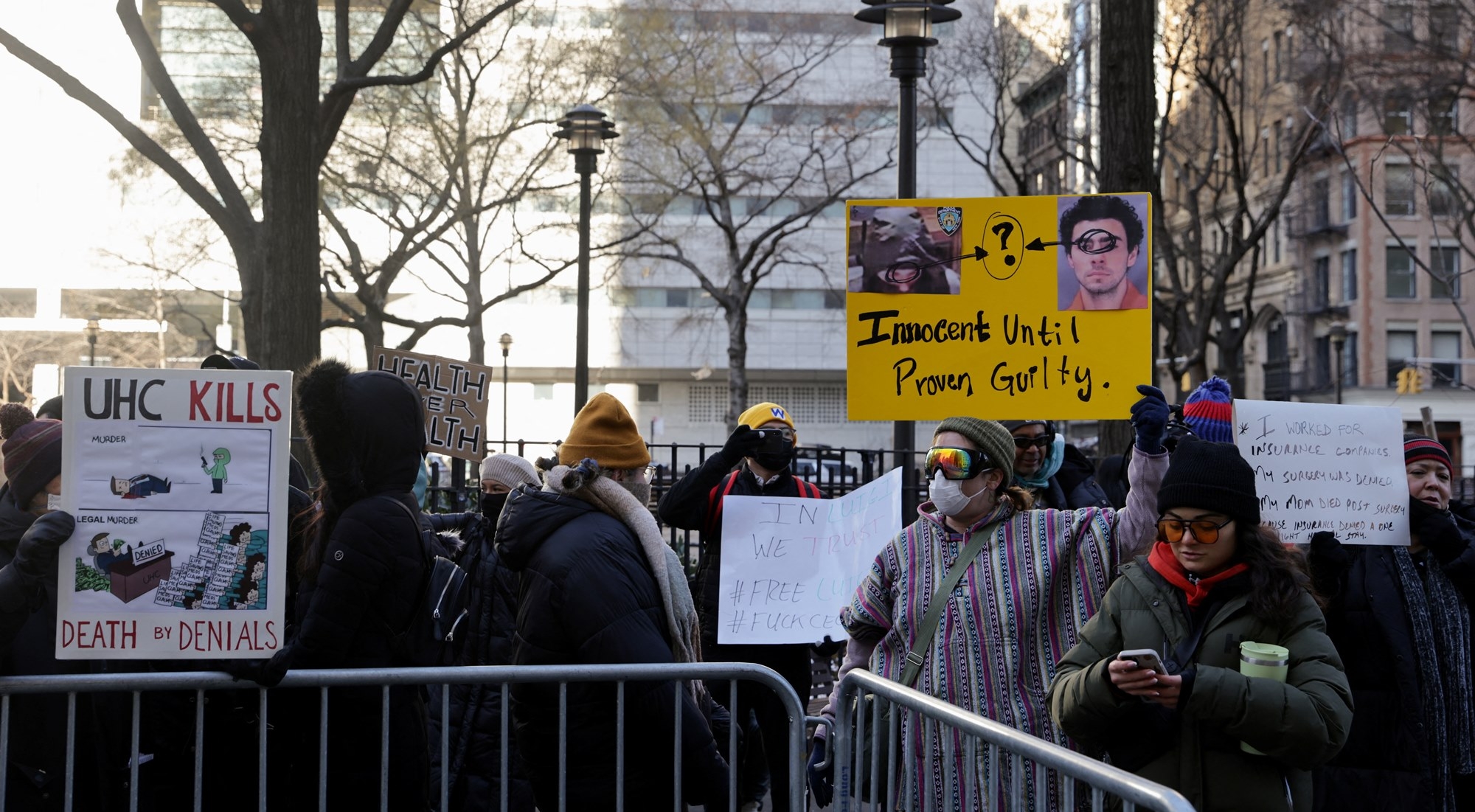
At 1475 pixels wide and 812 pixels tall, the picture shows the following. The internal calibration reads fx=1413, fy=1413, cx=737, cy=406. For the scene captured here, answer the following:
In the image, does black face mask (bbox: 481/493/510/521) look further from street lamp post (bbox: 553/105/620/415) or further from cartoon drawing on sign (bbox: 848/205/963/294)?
street lamp post (bbox: 553/105/620/415)

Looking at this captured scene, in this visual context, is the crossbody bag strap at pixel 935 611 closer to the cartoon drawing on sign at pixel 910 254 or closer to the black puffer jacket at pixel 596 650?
the black puffer jacket at pixel 596 650

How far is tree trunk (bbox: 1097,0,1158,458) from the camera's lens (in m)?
8.53

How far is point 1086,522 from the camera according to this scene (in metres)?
4.38

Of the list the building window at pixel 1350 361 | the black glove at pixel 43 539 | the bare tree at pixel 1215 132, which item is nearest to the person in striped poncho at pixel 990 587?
the black glove at pixel 43 539

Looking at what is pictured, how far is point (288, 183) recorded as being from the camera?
10570mm

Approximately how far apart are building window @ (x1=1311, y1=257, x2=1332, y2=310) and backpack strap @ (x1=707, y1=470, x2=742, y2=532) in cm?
5320

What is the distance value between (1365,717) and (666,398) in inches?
2520

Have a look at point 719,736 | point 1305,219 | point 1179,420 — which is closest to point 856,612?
point 719,736

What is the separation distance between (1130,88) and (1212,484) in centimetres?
555

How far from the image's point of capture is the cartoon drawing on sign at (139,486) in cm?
385

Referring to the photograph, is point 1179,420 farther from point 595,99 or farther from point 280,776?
point 595,99

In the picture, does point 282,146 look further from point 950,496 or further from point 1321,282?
point 1321,282

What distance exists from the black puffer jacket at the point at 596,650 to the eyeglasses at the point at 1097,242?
2317 millimetres

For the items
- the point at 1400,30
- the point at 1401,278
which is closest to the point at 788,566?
the point at 1400,30
